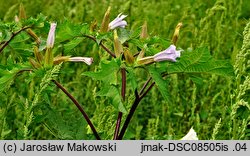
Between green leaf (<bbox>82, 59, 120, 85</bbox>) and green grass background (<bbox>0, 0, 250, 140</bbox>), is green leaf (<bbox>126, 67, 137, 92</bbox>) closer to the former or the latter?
green leaf (<bbox>82, 59, 120, 85</bbox>)

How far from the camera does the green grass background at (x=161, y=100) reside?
249 cm

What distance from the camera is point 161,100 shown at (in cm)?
388

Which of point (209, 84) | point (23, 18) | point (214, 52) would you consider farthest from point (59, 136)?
point (214, 52)

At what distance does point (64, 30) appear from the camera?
224 centimetres

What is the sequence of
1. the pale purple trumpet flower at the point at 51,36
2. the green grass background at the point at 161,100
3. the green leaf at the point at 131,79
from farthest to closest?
the green grass background at the point at 161,100, the pale purple trumpet flower at the point at 51,36, the green leaf at the point at 131,79

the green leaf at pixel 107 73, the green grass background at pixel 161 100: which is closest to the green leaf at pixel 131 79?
the green leaf at pixel 107 73

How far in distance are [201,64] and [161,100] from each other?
1.75m

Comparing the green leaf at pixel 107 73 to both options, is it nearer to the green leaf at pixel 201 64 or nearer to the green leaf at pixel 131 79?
the green leaf at pixel 131 79

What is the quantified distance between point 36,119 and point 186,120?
4.68 feet

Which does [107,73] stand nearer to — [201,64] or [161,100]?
[201,64]

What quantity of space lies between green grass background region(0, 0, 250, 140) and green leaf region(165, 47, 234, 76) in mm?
92

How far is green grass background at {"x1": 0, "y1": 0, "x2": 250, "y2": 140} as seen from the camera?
2490mm

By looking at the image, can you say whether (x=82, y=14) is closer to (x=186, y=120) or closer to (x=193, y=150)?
(x=186, y=120)

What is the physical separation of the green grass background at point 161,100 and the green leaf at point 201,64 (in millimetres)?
92
